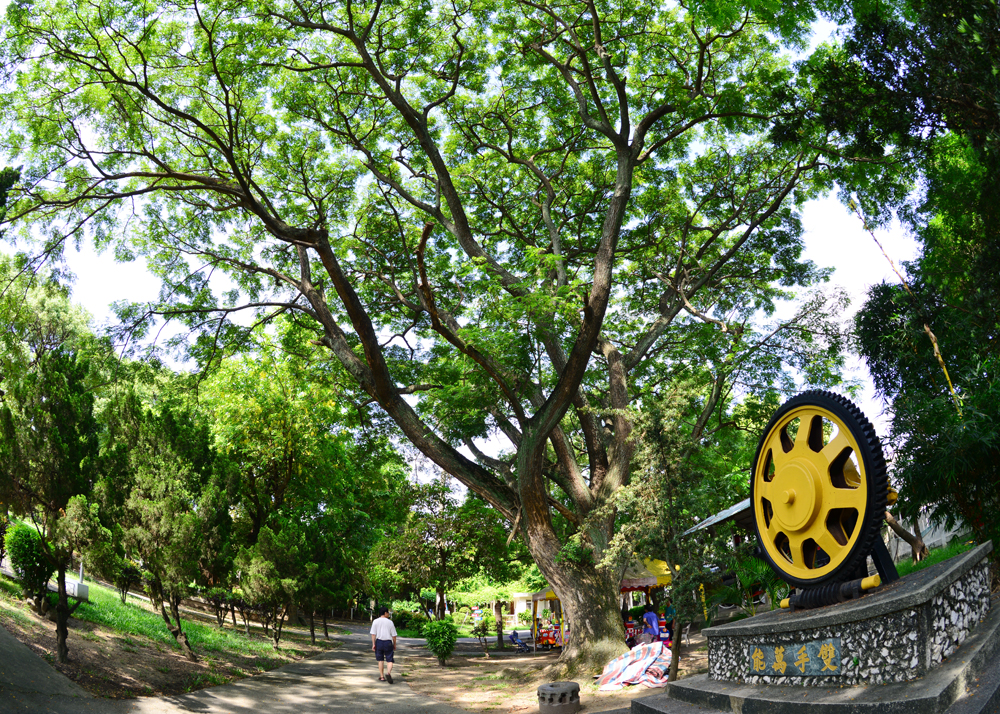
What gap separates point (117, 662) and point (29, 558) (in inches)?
80.5

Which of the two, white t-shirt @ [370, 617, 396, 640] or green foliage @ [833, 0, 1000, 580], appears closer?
green foliage @ [833, 0, 1000, 580]

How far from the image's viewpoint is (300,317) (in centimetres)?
1573

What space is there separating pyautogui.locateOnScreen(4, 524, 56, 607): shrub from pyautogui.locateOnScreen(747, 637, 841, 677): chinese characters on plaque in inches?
376

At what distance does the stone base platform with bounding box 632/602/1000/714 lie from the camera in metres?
4.46

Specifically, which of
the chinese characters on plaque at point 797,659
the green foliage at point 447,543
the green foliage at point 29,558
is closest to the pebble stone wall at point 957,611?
the chinese characters on plaque at point 797,659

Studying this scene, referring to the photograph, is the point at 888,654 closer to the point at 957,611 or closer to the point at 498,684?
the point at 957,611

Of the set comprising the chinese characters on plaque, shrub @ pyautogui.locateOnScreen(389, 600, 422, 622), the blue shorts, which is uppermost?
the chinese characters on plaque

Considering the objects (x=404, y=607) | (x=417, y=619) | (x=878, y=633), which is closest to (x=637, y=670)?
(x=878, y=633)

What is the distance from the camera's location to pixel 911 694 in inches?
184

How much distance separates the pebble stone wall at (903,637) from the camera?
5.12 m

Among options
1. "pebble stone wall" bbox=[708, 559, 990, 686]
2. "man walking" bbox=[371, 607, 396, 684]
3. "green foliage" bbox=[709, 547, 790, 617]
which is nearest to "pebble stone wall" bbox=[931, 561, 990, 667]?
"pebble stone wall" bbox=[708, 559, 990, 686]

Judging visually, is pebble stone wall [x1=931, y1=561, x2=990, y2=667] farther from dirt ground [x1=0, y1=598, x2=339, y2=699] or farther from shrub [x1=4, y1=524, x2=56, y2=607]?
shrub [x1=4, y1=524, x2=56, y2=607]

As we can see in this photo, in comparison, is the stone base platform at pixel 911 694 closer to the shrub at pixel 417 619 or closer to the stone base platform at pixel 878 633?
the stone base platform at pixel 878 633

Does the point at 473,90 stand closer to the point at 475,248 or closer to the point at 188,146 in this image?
the point at 475,248
